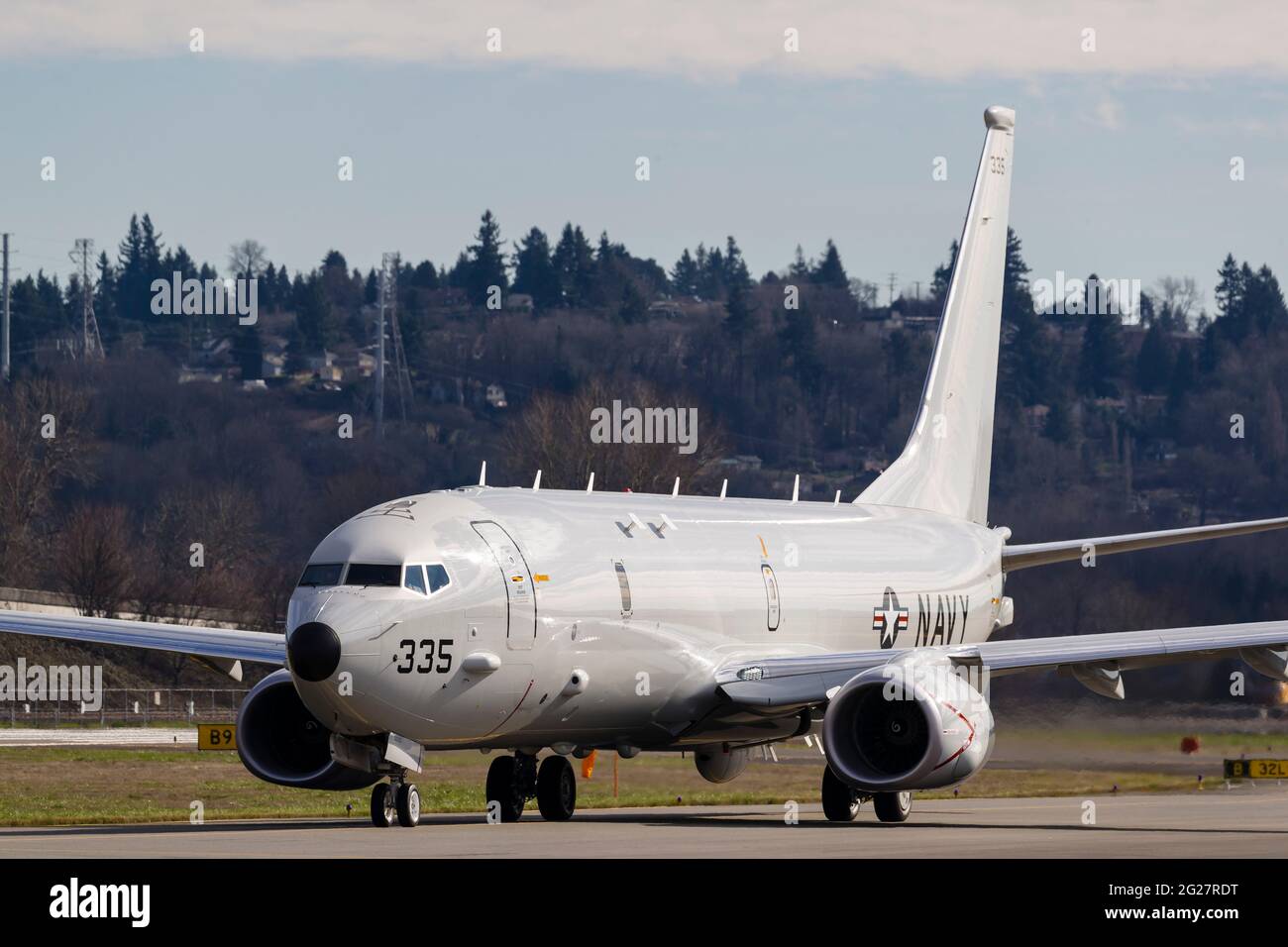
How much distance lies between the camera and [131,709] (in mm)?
73500

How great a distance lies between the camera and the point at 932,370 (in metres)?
38.7

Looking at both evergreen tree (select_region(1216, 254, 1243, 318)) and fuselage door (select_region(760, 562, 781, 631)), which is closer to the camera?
fuselage door (select_region(760, 562, 781, 631))

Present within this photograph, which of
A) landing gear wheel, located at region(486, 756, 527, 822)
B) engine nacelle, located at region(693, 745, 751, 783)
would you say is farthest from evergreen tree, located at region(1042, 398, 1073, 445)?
landing gear wheel, located at region(486, 756, 527, 822)

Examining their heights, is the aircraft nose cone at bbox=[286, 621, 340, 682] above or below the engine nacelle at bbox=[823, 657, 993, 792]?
above

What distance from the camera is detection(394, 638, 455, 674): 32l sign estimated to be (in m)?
24.4

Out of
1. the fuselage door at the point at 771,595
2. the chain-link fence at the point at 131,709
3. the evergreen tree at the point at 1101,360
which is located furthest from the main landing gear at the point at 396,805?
the evergreen tree at the point at 1101,360

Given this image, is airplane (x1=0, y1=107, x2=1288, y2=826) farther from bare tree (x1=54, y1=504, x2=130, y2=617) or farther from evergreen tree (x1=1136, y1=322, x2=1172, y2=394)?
evergreen tree (x1=1136, y1=322, x2=1172, y2=394)

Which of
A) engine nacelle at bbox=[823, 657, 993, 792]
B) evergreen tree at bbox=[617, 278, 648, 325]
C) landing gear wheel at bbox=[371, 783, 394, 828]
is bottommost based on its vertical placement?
landing gear wheel at bbox=[371, 783, 394, 828]

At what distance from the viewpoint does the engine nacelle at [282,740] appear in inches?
1101

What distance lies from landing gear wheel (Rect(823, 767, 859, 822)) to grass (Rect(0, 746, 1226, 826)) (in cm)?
474
